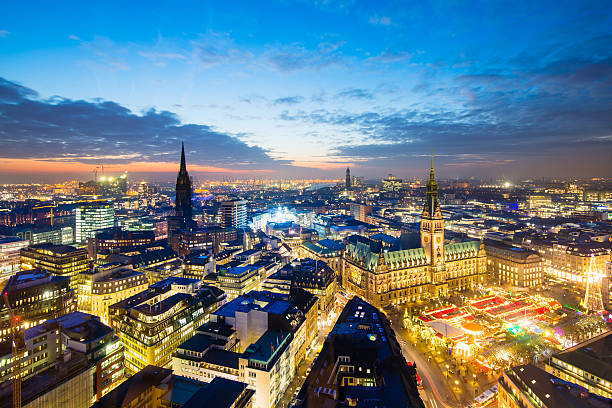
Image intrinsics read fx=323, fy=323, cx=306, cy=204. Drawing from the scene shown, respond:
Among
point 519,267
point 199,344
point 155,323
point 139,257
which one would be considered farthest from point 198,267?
point 519,267

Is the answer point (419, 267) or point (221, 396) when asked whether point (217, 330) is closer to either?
point (221, 396)

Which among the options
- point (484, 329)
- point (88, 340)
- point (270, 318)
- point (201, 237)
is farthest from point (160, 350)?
point (201, 237)

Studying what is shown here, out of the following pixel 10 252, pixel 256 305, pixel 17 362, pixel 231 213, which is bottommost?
pixel 17 362

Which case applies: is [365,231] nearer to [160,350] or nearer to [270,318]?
[270,318]

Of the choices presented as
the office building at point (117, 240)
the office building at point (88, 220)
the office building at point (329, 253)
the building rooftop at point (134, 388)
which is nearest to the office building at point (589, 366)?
the building rooftop at point (134, 388)

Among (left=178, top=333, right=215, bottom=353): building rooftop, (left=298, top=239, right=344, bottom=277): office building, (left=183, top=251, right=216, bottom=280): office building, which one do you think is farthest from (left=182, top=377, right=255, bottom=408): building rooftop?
(left=298, top=239, right=344, bottom=277): office building

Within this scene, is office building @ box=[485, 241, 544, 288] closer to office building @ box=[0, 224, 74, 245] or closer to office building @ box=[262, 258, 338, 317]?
office building @ box=[262, 258, 338, 317]

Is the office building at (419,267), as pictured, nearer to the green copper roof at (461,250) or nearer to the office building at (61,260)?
the green copper roof at (461,250)
